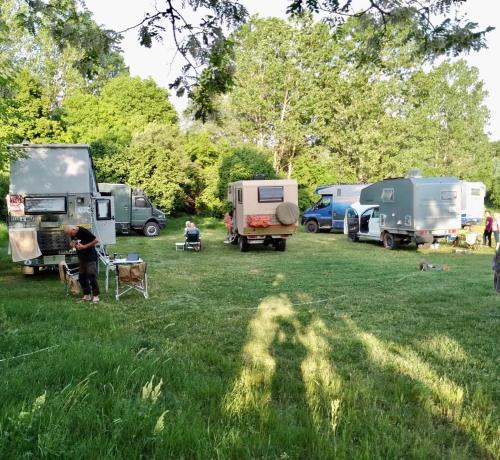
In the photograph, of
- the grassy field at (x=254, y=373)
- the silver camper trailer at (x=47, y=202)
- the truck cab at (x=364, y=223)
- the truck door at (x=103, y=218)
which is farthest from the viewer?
the truck cab at (x=364, y=223)

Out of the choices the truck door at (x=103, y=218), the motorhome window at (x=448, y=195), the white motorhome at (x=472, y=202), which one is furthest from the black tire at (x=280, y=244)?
the white motorhome at (x=472, y=202)

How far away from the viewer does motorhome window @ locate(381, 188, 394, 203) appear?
1873 cm

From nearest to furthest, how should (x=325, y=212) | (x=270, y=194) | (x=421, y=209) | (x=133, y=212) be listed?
(x=270, y=194)
(x=421, y=209)
(x=133, y=212)
(x=325, y=212)

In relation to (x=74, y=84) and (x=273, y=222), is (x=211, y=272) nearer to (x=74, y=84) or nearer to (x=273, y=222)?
(x=273, y=222)

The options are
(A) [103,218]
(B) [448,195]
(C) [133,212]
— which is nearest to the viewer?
(A) [103,218]

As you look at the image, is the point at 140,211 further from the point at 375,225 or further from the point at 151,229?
the point at 375,225

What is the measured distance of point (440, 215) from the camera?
17500mm

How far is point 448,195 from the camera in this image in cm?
1762

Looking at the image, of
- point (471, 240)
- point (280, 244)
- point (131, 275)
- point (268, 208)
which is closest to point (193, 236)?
point (268, 208)

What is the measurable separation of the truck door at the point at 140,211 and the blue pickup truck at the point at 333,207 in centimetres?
893

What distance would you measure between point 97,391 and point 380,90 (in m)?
35.5

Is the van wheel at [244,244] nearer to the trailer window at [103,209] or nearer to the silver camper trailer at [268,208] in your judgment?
the silver camper trailer at [268,208]

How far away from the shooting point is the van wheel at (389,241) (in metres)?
18.8

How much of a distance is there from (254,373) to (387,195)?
608 inches
